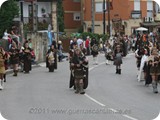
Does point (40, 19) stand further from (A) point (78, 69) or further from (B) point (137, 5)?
(A) point (78, 69)

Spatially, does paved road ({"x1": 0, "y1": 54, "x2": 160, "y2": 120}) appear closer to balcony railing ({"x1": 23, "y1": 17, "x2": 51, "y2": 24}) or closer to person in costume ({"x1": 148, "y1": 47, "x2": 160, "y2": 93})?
person in costume ({"x1": 148, "y1": 47, "x2": 160, "y2": 93})

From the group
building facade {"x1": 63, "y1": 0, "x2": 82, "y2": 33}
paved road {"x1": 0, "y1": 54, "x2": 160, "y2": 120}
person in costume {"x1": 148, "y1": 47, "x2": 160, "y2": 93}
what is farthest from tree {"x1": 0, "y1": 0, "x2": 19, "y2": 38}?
building facade {"x1": 63, "y1": 0, "x2": 82, "y2": 33}

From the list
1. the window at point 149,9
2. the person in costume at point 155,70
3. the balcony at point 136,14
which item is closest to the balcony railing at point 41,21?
the balcony at point 136,14

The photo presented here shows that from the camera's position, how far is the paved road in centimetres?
1334

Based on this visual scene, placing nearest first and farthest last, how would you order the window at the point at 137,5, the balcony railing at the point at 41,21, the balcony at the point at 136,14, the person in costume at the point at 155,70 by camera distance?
the person in costume at the point at 155,70, the balcony railing at the point at 41,21, the balcony at the point at 136,14, the window at the point at 137,5

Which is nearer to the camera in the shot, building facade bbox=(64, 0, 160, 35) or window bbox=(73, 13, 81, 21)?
building facade bbox=(64, 0, 160, 35)

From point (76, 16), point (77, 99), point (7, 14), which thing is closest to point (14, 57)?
point (77, 99)

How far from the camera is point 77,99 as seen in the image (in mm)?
16500

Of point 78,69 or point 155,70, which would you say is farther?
point 155,70

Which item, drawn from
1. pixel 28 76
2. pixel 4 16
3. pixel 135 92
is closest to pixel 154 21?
pixel 4 16

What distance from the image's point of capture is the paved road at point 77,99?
1334 cm

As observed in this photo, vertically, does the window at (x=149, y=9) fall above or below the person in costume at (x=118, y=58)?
above

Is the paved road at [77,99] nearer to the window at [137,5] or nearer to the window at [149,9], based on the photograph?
the window at [137,5]

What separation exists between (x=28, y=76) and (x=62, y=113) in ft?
38.3
